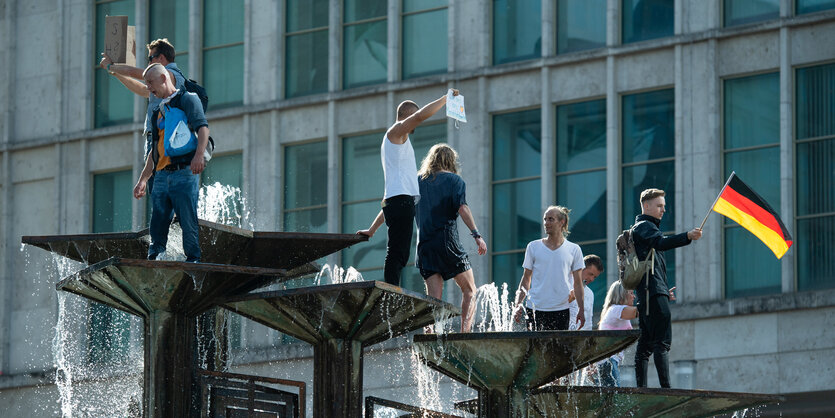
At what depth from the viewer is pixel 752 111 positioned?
32719 mm

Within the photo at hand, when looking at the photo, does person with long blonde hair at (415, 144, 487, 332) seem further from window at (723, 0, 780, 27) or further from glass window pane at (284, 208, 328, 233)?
glass window pane at (284, 208, 328, 233)

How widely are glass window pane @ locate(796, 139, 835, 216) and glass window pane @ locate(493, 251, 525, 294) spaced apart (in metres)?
5.28

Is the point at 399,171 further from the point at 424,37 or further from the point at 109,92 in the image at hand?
the point at 109,92

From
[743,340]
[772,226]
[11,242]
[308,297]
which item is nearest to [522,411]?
[308,297]

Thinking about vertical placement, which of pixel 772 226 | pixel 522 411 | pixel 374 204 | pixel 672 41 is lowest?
pixel 522 411

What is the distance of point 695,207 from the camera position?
32.8 meters

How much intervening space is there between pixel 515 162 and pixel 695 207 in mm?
3976

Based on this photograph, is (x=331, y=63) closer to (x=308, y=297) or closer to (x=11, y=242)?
(x=11, y=242)

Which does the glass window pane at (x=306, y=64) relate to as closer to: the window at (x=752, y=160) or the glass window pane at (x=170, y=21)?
the glass window pane at (x=170, y=21)

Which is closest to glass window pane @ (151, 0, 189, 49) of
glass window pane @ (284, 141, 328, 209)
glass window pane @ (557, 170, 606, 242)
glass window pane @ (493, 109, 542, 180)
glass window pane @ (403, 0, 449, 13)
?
glass window pane @ (284, 141, 328, 209)

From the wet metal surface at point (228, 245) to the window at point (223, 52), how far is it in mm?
22933

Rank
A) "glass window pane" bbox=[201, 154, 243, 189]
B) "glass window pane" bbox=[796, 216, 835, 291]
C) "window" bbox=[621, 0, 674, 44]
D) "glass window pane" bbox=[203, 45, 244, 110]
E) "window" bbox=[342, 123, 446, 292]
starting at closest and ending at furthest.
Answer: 1. "glass window pane" bbox=[796, 216, 835, 291]
2. "window" bbox=[621, 0, 674, 44]
3. "window" bbox=[342, 123, 446, 292]
4. "glass window pane" bbox=[201, 154, 243, 189]
5. "glass window pane" bbox=[203, 45, 244, 110]

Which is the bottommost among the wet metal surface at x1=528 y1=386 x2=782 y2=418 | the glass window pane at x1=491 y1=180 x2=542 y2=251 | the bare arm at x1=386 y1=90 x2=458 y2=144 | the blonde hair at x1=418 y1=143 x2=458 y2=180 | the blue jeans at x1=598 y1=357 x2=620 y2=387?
the wet metal surface at x1=528 y1=386 x2=782 y2=418

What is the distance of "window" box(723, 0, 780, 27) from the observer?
107 ft
